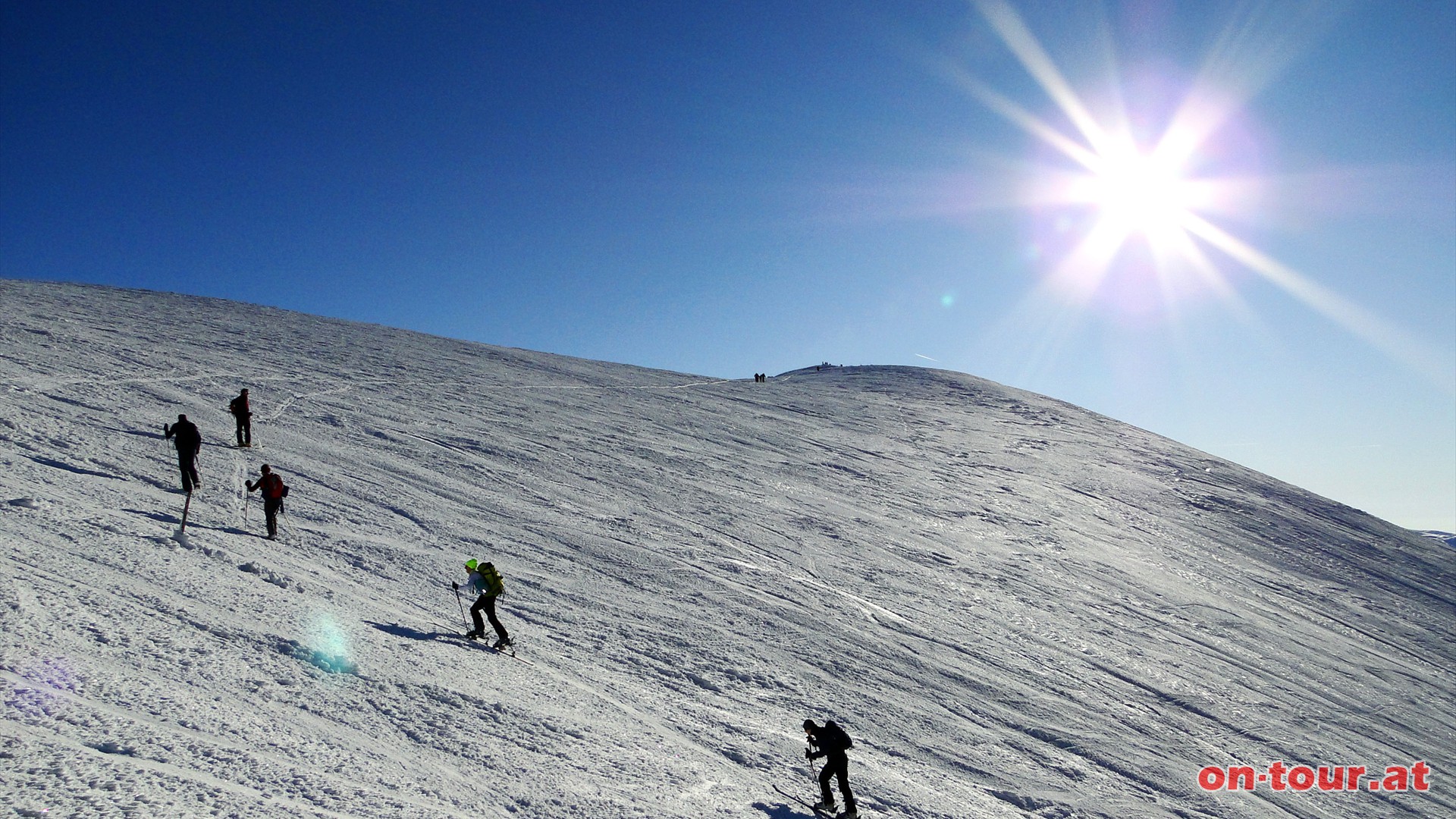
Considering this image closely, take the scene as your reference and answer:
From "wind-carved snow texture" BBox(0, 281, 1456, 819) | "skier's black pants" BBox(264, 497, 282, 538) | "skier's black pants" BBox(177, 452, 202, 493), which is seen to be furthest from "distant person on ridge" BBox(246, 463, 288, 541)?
"skier's black pants" BBox(177, 452, 202, 493)

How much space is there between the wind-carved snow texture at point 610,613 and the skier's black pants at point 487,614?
327 mm

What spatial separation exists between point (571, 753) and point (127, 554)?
609cm

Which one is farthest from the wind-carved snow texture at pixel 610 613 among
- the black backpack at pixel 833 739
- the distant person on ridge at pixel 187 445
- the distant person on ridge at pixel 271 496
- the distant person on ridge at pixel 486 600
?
the black backpack at pixel 833 739

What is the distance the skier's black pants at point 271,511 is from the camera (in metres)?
10.6

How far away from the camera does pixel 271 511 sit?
1062cm

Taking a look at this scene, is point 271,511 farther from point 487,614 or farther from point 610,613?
point 610,613

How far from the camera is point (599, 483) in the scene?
18.5 metres

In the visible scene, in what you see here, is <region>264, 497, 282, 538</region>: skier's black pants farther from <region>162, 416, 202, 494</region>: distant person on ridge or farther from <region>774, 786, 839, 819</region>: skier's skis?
<region>774, 786, 839, 819</region>: skier's skis

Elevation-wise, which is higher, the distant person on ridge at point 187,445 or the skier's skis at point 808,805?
the distant person on ridge at point 187,445

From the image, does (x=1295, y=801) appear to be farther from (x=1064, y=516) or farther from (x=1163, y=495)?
(x=1163, y=495)

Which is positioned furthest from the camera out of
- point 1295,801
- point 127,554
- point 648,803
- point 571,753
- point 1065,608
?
point 1065,608

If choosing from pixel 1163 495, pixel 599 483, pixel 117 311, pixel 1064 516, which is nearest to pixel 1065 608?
pixel 1064 516

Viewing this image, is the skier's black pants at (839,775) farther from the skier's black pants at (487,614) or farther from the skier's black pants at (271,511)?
the skier's black pants at (271,511)

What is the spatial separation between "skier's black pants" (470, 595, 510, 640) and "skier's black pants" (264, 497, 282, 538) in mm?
3980
